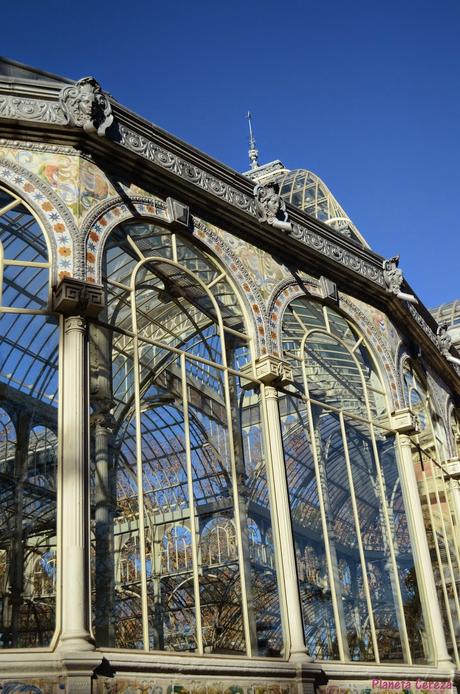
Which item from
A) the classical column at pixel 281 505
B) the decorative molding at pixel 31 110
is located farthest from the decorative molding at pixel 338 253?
the decorative molding at pixel 31 110

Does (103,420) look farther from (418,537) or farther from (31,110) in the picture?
(418,537)

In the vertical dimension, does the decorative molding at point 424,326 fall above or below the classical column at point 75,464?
above

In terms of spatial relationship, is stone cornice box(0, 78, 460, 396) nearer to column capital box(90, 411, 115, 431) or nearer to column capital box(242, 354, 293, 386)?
column capital box(242, 354, 293, 386)

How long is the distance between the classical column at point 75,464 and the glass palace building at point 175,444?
0.09 ft

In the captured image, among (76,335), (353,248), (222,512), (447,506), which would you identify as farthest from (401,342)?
(76,335)

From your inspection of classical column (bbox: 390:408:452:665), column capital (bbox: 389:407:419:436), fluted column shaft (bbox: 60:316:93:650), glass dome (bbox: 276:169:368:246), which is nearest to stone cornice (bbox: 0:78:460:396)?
column capital (bbox: 389:407:419:436)

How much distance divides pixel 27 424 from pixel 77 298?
228 centimetres

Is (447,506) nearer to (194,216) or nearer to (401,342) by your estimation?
(401,342)

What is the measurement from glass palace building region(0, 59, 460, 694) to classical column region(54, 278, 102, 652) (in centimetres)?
3

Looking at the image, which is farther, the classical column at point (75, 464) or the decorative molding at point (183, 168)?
the decorative molding at point (183, 168)

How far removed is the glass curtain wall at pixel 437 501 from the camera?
17.6 meters

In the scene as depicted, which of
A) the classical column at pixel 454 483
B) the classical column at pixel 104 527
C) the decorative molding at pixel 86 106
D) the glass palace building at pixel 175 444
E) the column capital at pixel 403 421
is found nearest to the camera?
the classical column at pixel 104 527

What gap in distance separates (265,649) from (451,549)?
8.45 meters

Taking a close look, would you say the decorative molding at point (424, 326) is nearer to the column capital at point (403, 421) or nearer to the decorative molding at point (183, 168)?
the column capital at point (403, 421)
